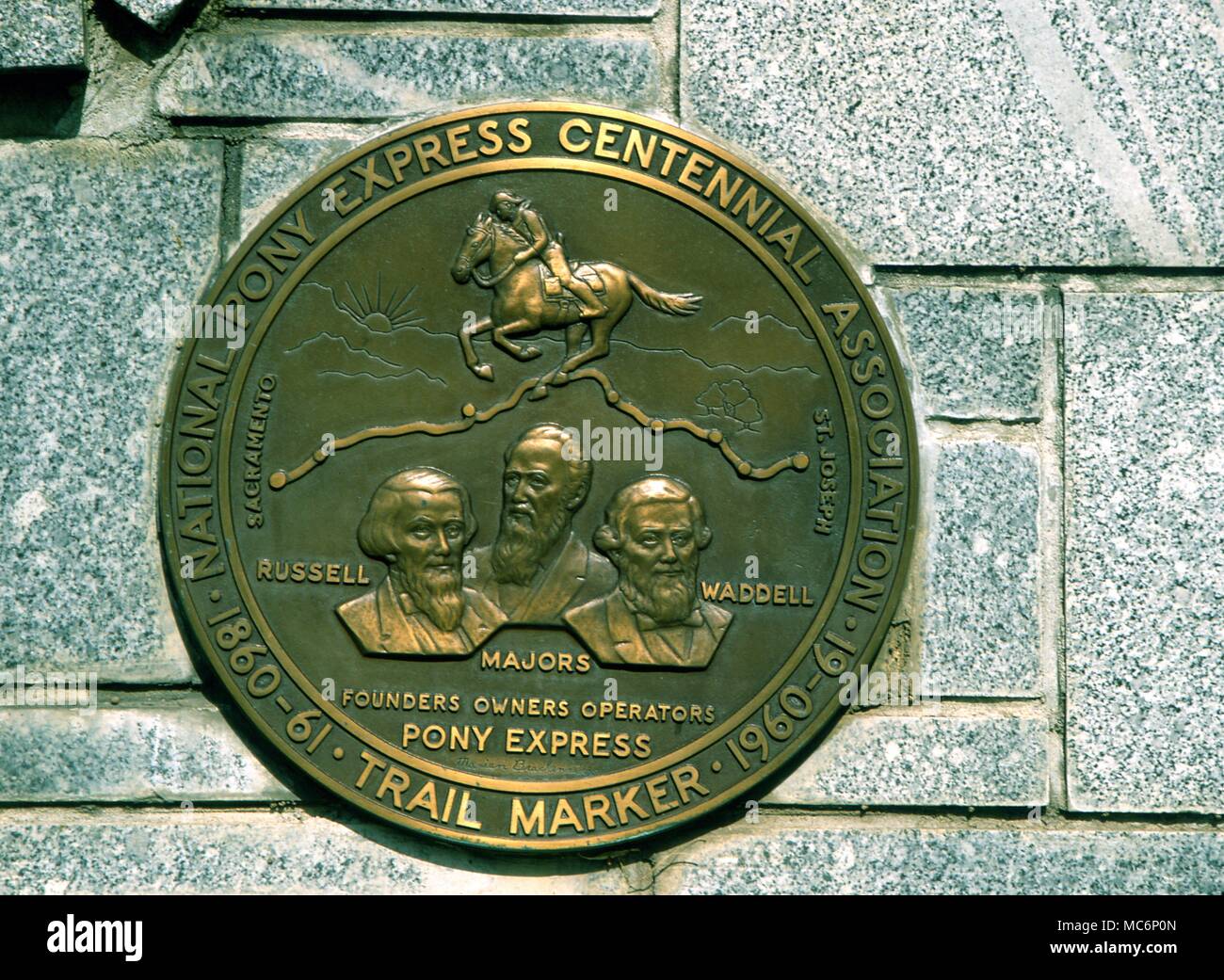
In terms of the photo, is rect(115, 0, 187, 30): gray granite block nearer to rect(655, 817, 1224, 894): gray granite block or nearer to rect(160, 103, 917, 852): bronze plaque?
rect(160, 103, 917, 852): bronze plaque

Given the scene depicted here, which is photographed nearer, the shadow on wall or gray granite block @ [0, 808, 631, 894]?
gray granite block @ [0, 808, 631, 894]

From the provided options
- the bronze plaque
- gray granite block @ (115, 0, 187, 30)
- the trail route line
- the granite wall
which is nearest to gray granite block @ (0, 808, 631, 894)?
the granite wall

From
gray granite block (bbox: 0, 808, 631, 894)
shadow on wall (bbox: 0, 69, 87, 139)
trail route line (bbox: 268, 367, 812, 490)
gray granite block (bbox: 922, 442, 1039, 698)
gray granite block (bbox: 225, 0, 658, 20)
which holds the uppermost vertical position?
gray granite block (bbox: 225, 0, 658, 20)

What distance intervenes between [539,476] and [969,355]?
131 cm

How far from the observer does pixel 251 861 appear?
4.57 m

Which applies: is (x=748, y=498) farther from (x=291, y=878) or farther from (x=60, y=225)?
(x=60, y=225)

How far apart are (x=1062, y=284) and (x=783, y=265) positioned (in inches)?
32.9

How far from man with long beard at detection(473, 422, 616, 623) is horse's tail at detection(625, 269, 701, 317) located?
45 centimetres

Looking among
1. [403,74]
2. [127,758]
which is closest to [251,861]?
[127,758]

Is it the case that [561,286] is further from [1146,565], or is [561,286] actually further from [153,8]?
[1146,565]

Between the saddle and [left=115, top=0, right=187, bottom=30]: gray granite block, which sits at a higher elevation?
[left=115, top=0, right=187, bottom=30]: gray granite block

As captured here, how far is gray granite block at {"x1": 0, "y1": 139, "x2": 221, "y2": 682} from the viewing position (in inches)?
182

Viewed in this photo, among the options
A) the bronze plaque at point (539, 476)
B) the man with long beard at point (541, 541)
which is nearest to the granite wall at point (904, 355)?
the bronze plaque at point (539, 476)

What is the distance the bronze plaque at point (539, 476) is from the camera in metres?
4.52
